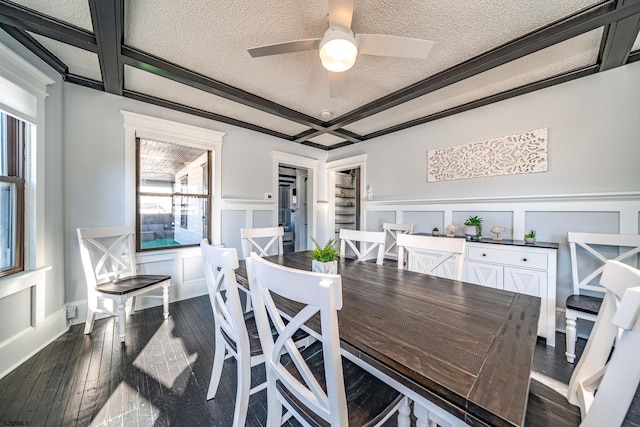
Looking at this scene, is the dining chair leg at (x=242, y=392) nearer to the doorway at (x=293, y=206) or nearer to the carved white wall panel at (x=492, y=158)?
the carved white wall panel at (x=492, y=158)

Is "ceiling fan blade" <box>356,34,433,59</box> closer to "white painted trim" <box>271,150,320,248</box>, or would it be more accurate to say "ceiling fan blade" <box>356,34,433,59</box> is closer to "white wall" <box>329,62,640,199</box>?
"white wall" <box>329,62,640,199</box>

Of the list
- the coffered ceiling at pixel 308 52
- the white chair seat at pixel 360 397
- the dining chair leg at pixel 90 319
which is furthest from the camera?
the dining chair leg at pixel 90 319

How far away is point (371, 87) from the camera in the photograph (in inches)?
102

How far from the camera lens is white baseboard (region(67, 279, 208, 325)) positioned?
2.43 metres

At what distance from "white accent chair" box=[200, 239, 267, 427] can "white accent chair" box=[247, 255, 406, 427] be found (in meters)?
0.24

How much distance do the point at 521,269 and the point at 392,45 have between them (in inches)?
89.7

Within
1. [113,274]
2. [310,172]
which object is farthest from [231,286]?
[310,172]

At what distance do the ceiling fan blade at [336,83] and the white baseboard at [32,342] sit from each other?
320 centimetres

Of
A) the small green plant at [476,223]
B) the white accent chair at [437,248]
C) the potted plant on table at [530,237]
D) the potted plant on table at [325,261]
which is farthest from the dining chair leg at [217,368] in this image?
the potted plant on table at [530,237]

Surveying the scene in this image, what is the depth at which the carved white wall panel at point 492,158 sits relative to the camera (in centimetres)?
247

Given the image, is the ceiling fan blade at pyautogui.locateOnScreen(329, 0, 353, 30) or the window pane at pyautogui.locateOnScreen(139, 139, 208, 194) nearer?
the ceiling fan blade at pyautogui.locateOnScreen(329, 0, 353, 30)

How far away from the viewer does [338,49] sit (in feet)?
5.00

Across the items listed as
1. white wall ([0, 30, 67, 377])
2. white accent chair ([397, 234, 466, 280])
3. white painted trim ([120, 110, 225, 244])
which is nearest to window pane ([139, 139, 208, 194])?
white painted trim ([120, 110, 225, 244])

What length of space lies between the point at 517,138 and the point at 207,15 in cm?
317
